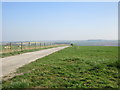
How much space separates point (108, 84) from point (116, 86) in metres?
0.25

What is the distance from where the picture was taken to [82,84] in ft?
14.6

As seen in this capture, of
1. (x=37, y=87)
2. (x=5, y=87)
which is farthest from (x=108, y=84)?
(x=5, y=87)

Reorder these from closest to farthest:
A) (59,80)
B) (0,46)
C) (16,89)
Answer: (16,89) → (59,80) → (0,46)

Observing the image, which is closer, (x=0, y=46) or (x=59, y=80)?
A: (x=59, y=80)

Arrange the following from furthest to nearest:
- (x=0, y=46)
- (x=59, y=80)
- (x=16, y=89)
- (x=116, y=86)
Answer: (x=0, y=46), (x=59, y=80), (x=116, y=86), (x=16, y=89)

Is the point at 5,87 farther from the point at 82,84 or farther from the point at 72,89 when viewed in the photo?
the point at 82,84

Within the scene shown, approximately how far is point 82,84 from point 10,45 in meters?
18.3

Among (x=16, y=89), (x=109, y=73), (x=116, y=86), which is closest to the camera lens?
(x=16, y=89)

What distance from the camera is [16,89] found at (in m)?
4.03

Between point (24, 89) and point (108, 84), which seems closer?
point (24, 89)

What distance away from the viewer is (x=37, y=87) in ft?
14.0

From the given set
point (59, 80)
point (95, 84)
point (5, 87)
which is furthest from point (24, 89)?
point (95, 84)

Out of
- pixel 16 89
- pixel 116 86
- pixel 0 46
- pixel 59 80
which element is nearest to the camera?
pixel 16 89

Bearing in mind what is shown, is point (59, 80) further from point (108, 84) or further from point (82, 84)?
point (108, 84)
